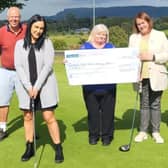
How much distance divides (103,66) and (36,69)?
1.11m

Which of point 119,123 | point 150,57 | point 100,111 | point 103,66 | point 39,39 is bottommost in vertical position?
point 119,123

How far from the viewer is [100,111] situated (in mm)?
6531

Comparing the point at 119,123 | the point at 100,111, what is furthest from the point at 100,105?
the point at 119,123

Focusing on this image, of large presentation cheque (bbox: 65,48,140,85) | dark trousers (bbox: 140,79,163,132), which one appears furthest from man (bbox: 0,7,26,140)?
dark trousers (bbox: 140,79,163,132)

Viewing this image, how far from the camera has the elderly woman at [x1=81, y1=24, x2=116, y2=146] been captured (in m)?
6.28

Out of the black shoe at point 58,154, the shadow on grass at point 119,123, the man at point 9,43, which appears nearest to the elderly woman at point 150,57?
the shadow on grass at point 119,123

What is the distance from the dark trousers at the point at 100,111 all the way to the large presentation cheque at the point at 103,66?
0.73 ft

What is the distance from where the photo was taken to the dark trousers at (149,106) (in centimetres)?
645

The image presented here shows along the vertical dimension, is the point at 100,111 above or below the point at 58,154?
above

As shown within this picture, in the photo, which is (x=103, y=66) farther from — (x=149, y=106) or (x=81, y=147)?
(x=81, y=147)

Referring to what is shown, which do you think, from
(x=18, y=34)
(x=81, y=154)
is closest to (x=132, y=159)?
(x=81, y=154)

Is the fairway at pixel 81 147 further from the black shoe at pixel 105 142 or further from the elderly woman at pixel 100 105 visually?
the elderly woman at pixel 100 105

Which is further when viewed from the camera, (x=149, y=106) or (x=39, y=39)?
(x=149, y=106)

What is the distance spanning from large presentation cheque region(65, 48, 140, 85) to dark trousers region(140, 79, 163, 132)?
0.90 ft
